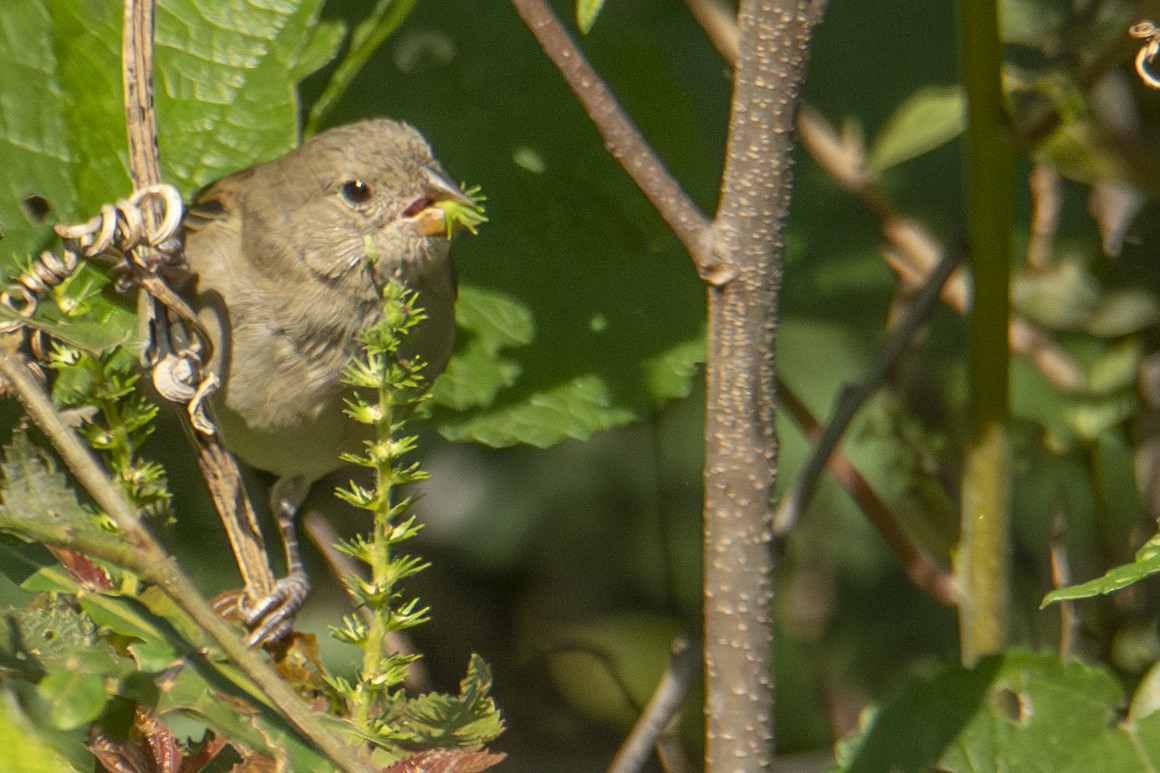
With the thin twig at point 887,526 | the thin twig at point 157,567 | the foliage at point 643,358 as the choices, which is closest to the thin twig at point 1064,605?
the foliage at point 643,358

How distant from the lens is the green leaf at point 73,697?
2.91 ft

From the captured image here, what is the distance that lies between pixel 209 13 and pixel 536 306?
0.61 m

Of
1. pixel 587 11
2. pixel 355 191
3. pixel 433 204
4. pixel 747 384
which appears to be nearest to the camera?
pixel 747 384

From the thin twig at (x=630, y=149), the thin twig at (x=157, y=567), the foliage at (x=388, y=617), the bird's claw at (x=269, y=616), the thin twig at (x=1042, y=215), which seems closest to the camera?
the thin twig at (x=157, y=567)

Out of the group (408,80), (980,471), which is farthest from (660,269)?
(980,471)

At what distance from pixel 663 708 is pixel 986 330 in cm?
61

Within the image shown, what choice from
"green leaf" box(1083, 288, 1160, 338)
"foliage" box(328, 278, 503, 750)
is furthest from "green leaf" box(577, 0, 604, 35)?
"green leaf" box(1083, 288, 1160, 338)

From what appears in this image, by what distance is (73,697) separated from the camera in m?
0.90

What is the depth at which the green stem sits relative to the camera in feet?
5.74

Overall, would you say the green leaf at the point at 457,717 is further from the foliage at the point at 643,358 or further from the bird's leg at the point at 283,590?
the bird's leg at the point at 283,590

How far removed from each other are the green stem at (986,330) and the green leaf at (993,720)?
0.66 feet

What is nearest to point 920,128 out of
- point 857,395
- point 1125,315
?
point 1125,315

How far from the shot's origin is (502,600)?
3.30 meters

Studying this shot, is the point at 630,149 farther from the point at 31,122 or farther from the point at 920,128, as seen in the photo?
the point at 920,128
